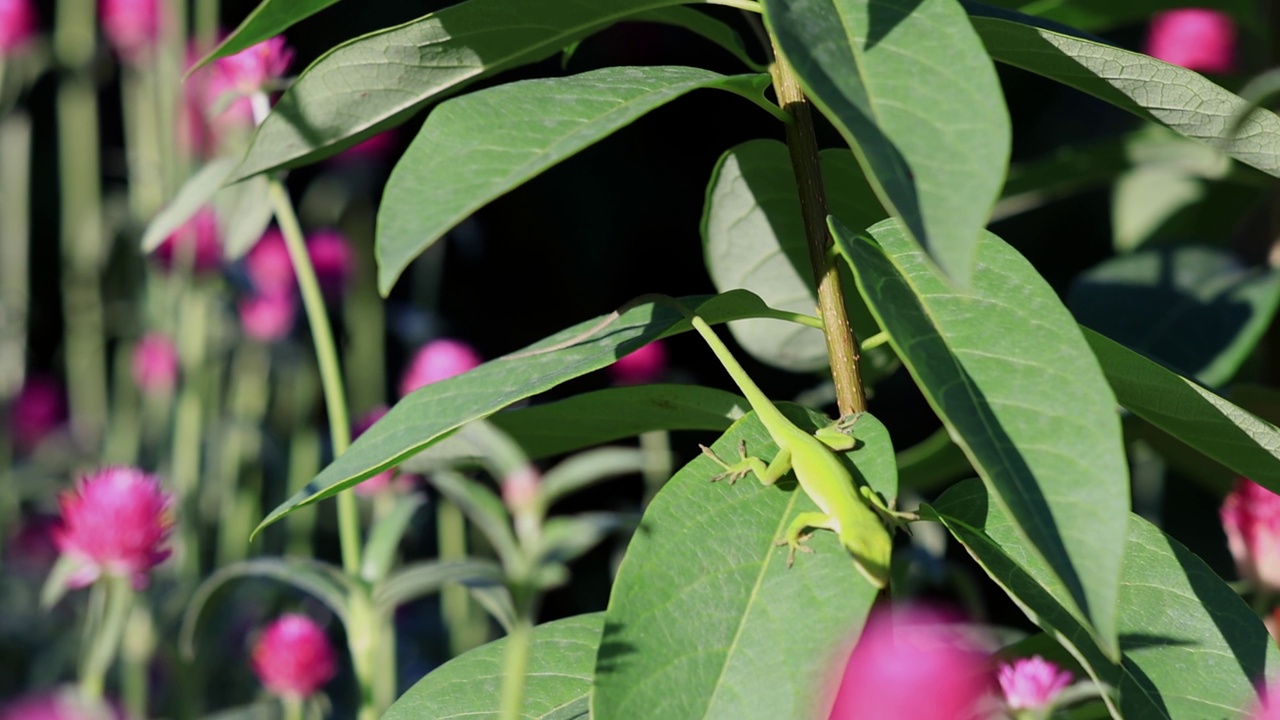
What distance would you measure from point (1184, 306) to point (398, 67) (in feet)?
1.85

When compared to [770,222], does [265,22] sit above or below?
above

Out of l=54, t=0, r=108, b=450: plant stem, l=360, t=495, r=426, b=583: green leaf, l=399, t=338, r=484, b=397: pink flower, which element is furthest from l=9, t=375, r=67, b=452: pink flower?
l=360, t=495, r=426, b=583: green leaf

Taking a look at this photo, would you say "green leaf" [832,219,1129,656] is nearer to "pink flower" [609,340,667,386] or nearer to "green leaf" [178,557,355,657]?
"green leaf" [178,557,355,657]

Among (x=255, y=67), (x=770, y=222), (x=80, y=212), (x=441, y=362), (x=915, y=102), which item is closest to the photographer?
(x=915, y=102)

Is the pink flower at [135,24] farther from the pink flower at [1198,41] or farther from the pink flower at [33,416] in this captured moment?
the pink flower at [1198,41]

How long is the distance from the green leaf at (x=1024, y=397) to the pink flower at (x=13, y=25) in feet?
3.76

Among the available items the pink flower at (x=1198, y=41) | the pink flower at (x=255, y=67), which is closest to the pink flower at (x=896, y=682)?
the pink flower at (x=255, y=67)

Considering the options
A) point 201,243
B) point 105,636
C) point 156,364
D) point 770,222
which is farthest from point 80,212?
point 770,222

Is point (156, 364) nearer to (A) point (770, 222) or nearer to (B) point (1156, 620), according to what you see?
(A) point (770, 222)

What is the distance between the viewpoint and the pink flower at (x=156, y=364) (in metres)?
1.32

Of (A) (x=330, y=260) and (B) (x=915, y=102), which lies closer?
(B) (x=915, y=102)

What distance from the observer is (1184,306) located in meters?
0.78

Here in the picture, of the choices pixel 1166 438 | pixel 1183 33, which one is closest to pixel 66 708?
pixel 1166 438

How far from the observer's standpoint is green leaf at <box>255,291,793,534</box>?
0.42m
